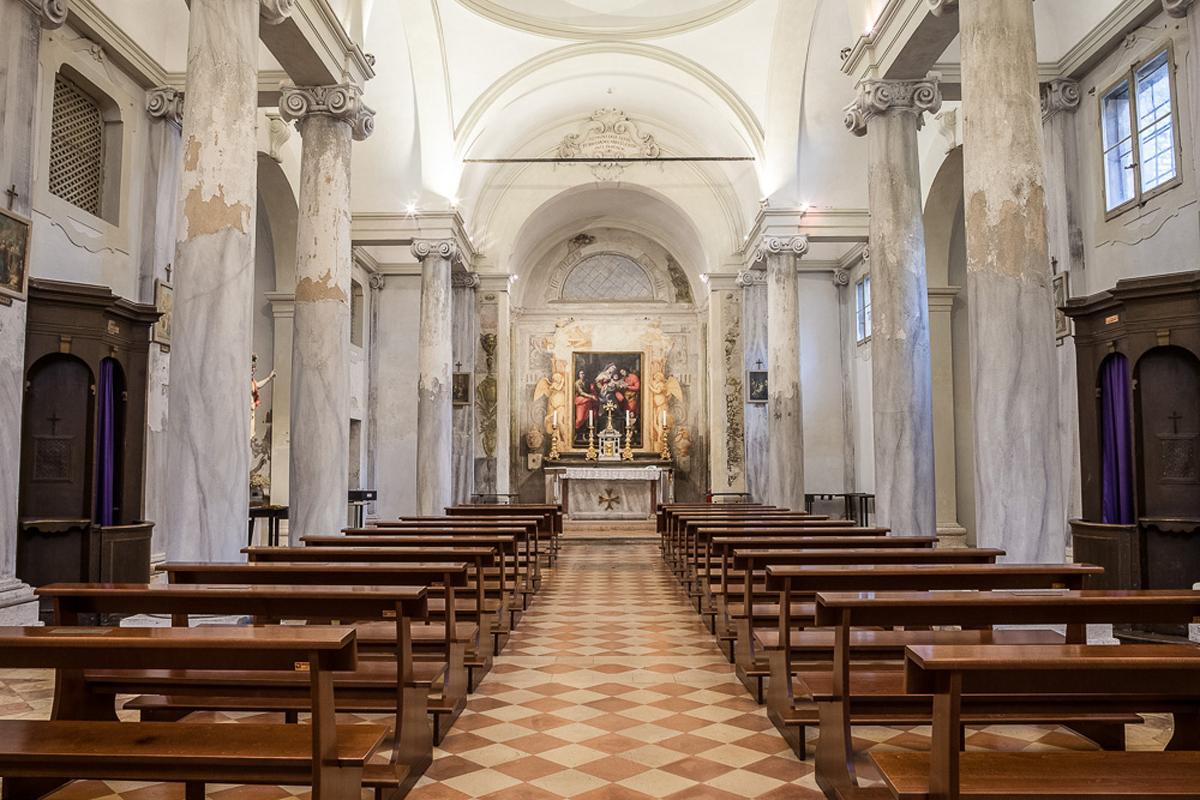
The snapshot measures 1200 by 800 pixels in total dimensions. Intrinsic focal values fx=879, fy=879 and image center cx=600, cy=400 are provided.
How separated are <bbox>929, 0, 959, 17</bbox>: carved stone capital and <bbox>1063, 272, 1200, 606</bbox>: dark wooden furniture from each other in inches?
114

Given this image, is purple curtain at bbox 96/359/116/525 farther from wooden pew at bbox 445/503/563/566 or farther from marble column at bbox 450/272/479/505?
marble column at bbox 450/272/479/505

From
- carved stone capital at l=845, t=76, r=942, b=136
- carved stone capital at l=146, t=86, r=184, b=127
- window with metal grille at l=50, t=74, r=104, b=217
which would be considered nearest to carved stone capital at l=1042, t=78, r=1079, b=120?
carved stone capital at l=845, t=76, r=942, b=136

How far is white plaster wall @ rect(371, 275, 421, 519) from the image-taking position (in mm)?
19219

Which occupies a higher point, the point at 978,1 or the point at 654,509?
the point at 978,1

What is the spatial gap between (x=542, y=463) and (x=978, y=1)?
18883mm

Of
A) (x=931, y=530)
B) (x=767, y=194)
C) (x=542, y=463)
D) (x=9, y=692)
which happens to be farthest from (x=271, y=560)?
(x=542, y=463)

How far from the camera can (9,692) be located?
532cm

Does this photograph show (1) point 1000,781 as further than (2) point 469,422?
No

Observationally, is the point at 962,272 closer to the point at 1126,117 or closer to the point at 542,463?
the point at 1126,117

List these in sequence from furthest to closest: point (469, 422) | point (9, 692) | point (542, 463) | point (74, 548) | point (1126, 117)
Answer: point (542, 463)
point (469, 422)
point (1126, 117)
point (74, 548)
point (9, 692)

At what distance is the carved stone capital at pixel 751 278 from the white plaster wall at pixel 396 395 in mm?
7265

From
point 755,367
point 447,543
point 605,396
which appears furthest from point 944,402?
point 447,543

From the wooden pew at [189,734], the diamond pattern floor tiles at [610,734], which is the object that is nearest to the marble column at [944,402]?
the diamond pattern floor tiles at [610,734]

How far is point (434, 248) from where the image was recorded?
1516 centimetres
